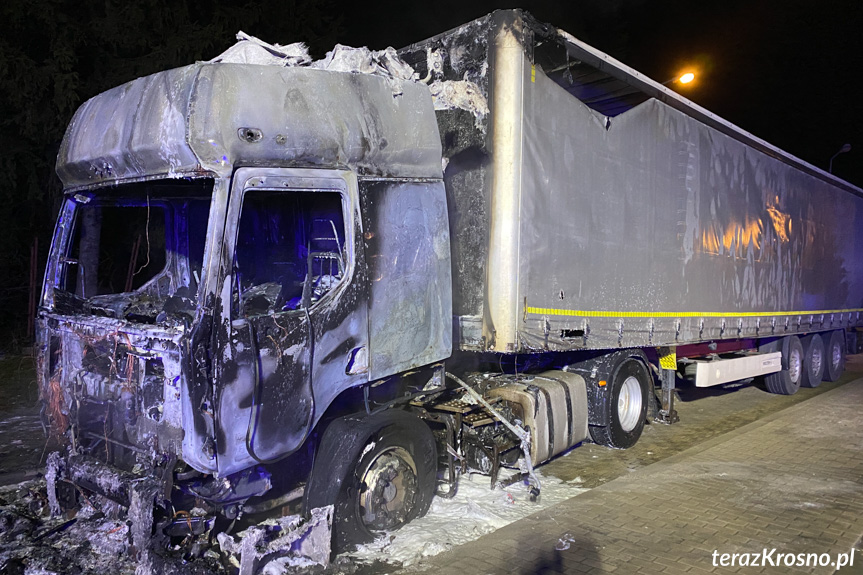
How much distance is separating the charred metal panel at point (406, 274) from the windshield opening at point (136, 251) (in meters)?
1.29

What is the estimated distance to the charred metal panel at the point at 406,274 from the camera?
4.70 m

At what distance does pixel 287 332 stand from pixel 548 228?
2.89 m

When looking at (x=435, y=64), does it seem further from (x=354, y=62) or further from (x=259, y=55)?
(x=259, y=55)

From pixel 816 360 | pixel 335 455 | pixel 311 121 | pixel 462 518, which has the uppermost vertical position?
pixel 311 121

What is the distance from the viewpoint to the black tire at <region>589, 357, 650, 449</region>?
742 centimetres

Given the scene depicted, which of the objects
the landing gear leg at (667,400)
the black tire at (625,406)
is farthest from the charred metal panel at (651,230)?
the landing gear leg at (667,400)

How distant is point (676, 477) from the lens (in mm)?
6562

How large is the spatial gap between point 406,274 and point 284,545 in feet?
6.84

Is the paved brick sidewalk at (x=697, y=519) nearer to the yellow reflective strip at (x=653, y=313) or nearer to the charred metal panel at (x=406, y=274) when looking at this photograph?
the charred metal panel at (x=406, y=274)

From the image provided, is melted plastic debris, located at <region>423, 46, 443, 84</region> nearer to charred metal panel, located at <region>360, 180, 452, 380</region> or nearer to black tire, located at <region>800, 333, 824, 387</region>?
charred metal panel, located at <region>360, 180, 452, 380</region>

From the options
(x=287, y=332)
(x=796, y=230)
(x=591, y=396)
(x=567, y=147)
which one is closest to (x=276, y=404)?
(x=287, y=332)

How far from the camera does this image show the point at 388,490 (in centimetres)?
496

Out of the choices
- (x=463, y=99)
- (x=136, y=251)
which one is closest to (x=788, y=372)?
(x=463, y=99)

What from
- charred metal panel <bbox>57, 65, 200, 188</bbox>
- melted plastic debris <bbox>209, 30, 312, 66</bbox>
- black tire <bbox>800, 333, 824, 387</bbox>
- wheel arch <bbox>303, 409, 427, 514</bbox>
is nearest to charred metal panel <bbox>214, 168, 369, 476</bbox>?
wheel arch <bbox>303, 409, 427, 514</bbox>
